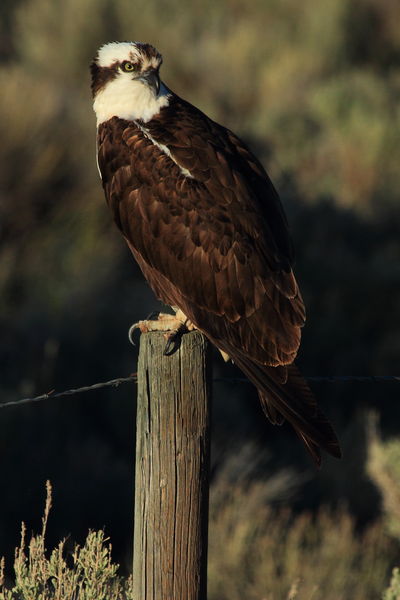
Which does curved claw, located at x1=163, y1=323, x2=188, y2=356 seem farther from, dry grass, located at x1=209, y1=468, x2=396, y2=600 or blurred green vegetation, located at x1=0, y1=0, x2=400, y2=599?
blurred green vegetation, located at x1=0, y1=0, x2=400, y2=599

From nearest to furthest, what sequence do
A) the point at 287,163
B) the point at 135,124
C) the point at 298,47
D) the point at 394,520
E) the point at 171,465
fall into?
the point at 171,465 → the point at 135,124 → the point at 394,520 → the point at 287,163 → the point at 298,47

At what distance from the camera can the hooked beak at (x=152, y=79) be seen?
4527mm

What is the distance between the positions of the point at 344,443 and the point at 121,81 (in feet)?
15.7

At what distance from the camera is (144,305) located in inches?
360

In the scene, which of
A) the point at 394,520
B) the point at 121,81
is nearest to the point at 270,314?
the point at 121,81

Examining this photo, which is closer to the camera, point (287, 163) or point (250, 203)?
point (250, 203)

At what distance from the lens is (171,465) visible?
3.19 meters

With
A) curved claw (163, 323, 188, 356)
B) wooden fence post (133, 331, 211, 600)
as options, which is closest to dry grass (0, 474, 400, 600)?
wooden fence post (133, 331, 211, 600)

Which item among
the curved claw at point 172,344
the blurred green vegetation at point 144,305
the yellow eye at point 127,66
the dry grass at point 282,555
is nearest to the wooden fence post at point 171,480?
the curved claw at point 172,344

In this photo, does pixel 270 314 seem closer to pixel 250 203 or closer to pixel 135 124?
pixel 250 203

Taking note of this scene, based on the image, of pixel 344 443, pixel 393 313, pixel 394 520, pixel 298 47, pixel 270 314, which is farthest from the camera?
pixel 298 47

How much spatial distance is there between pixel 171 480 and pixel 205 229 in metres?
1.30

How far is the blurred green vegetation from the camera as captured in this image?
7.39m

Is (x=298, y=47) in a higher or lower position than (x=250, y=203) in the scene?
higher
